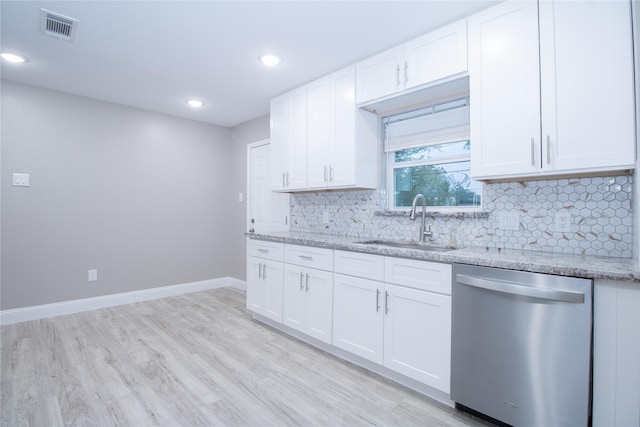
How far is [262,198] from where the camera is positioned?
4277 millimetres

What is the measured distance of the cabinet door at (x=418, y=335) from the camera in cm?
182

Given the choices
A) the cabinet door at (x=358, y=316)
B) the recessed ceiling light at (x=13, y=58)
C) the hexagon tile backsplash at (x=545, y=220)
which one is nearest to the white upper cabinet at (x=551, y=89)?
the hexagon tile backsplash at (x=545, y=220)

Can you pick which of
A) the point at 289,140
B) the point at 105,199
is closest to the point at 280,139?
the point at 289,140

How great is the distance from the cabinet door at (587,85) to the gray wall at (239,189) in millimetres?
3385

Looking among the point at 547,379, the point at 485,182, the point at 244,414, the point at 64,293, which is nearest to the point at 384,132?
the point at 485,182

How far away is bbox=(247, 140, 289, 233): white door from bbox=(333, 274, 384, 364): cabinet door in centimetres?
166

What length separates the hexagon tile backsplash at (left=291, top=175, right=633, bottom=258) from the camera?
1.73 meters

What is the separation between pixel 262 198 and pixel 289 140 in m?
1.23

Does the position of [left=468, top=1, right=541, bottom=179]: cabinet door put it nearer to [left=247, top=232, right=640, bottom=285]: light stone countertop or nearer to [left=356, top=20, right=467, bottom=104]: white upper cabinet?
[left=356, top=20, right=467, bottom=104]: white upper cabinet

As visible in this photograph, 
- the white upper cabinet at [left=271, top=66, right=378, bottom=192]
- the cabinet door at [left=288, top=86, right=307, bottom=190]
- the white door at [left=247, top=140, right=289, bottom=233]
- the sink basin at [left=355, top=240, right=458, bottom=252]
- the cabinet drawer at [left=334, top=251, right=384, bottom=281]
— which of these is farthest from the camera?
the white door at [left=247, top=140, right=289, bottom=233]

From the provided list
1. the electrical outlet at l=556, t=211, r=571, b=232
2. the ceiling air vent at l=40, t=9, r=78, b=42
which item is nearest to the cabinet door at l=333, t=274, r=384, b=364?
the electrical outlet at l=556, t=211, r=571, b=232

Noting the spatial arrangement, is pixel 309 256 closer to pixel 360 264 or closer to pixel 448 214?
pixel 360 264

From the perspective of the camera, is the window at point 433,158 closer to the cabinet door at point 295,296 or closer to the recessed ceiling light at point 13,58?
the cabinet door at point 295,296

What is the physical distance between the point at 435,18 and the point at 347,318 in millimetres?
2173
